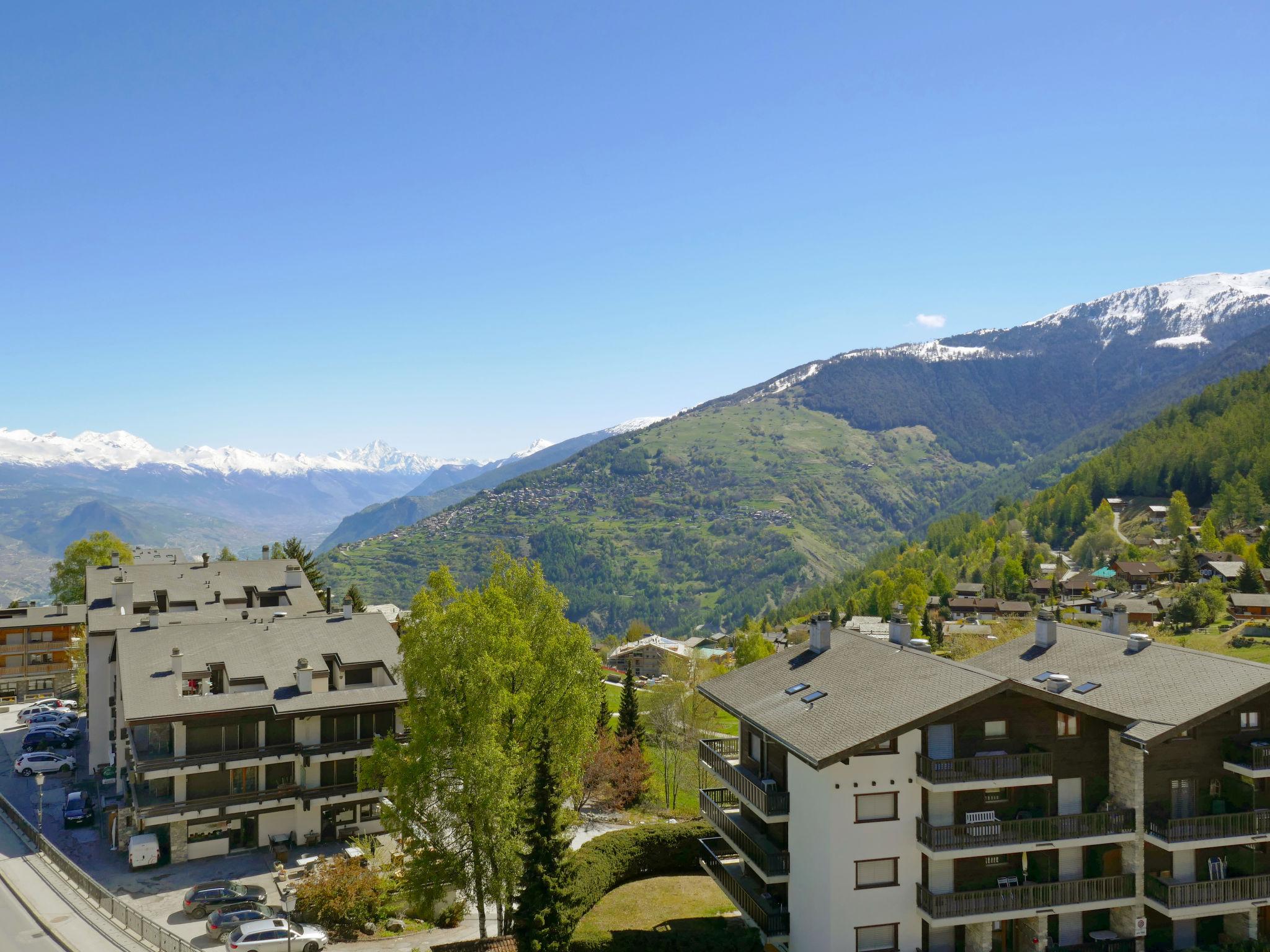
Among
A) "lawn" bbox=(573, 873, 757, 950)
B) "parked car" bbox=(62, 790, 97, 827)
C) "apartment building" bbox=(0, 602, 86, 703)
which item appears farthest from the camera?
"apartment building" bbox=(0, 602, 86, 703)

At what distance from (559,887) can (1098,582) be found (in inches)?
6433

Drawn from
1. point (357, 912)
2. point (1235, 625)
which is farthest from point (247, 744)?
point (1235, 625)

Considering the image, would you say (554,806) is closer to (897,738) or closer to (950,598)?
(897,738)

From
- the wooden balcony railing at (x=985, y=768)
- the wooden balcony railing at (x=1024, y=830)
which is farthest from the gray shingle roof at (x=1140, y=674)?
the wooden balcony railing at (x=1024, y=830)

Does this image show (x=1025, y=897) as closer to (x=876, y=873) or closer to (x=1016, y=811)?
(x=1016, y=811)

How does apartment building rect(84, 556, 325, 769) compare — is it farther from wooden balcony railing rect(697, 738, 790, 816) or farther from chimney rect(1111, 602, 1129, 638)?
chimney rect(1111, 602, 1129, 638)

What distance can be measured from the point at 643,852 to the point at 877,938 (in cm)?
1416

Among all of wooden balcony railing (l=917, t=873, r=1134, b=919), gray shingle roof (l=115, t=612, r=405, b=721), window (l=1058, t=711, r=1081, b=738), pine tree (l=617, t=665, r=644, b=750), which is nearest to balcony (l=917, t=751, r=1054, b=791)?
window (l=1058, t=711, r=1081, b=738)

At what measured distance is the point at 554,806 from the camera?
1261 inches

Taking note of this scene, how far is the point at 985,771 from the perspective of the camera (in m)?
31.2

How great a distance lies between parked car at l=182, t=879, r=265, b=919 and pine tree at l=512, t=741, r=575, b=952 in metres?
14.6

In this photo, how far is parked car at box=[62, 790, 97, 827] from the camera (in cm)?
5022

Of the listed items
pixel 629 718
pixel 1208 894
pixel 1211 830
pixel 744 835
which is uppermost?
pixel 1211 830

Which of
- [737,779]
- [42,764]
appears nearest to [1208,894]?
[737,779]
